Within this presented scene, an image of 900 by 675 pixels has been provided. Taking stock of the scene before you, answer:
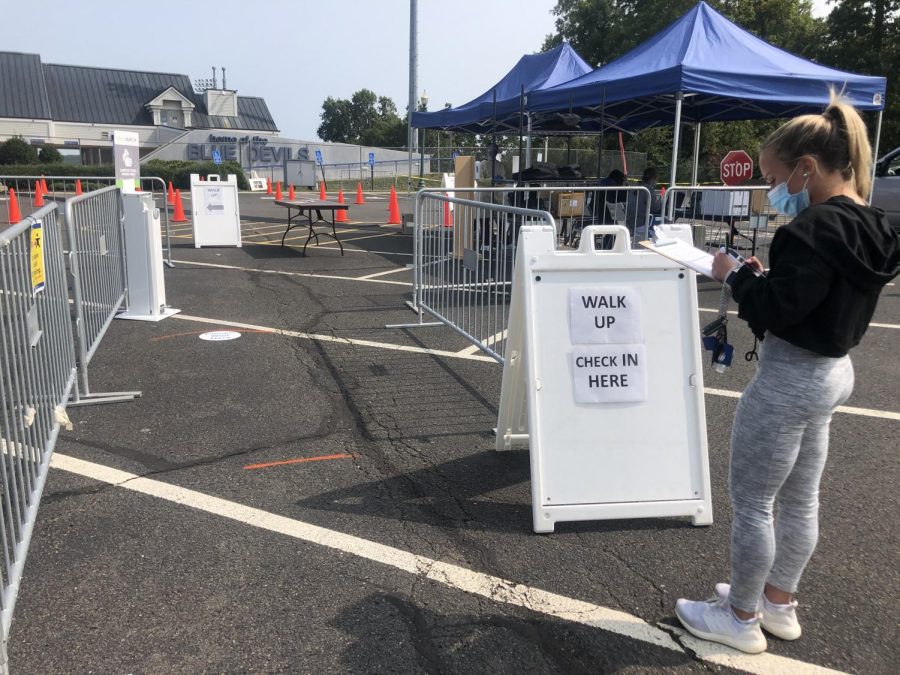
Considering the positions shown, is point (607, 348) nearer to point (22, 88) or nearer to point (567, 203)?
point (567, 203)

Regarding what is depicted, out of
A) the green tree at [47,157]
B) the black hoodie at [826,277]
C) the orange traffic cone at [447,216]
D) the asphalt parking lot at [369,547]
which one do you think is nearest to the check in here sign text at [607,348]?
the asphalt parking lot at [369,547]

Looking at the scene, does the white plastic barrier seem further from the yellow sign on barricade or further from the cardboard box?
the cardboard box

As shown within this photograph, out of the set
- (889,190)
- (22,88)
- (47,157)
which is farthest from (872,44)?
(22,88)

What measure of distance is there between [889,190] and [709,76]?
7.18m

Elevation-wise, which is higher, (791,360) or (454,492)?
(791,360)

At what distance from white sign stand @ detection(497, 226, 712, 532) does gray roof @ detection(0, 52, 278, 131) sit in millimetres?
66828

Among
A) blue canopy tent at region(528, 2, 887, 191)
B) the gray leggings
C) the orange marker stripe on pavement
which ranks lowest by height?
the orange marker stripe on pavement

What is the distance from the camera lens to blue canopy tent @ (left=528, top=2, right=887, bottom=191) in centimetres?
1025

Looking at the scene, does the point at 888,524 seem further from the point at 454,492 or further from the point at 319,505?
the point at 319,505

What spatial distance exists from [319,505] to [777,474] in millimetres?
2231

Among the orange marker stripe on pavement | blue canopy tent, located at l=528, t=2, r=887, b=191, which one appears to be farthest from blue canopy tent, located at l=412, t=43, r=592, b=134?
the orange marker stripe on pavement

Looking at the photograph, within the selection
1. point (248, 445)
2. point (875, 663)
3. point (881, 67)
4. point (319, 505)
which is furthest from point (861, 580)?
point (881, 67)

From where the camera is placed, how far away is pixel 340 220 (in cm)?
1992

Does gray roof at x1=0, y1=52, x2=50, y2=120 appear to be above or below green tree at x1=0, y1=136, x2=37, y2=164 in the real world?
above
